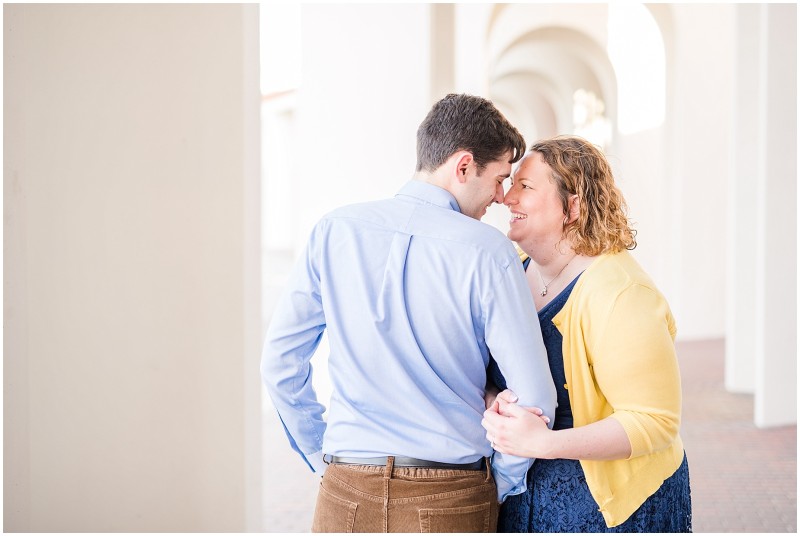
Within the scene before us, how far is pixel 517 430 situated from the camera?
5.70 ft

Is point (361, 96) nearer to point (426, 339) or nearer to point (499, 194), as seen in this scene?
point (499, 194)

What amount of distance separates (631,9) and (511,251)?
13196 mm

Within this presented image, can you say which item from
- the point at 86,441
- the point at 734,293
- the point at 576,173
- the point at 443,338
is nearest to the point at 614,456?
the point at 443,338

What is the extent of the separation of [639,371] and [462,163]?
65 centimetres

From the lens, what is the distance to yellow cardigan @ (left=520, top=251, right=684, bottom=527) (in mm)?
1788

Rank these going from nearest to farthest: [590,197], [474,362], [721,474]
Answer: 1. [474,362]
2. [590,197]
3. [721,474]

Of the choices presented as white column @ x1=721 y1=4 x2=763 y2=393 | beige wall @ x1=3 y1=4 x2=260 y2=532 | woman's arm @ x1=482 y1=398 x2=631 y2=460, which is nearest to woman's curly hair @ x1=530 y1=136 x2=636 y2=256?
woman's arm @ x1=482 y1=398 x2=631 y2=460

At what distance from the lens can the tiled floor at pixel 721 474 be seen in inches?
177

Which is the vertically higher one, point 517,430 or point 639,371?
point 639,371

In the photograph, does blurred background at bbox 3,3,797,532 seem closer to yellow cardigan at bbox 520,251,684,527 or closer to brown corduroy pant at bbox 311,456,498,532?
brown corduroy pant at bbox 311,456,498,532

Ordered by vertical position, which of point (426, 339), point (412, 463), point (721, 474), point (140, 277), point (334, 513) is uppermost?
point (140, 277)

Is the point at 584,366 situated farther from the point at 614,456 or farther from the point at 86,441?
the point at 86,441

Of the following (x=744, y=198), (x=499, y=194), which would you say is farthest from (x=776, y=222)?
(x=499, y=194)

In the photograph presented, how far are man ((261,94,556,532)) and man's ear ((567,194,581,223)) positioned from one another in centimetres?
26
